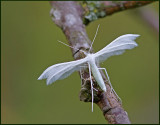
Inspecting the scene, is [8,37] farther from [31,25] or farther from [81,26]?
[81,26]

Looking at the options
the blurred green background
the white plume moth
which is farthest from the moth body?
the blurred green background

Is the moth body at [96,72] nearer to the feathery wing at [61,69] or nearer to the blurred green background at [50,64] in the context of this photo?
the feathery wing at [61,69]

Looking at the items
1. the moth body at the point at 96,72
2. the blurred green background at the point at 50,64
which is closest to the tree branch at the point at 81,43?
the moth body at the point at 96,72

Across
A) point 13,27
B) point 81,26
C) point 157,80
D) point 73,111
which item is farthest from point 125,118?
point 13,27

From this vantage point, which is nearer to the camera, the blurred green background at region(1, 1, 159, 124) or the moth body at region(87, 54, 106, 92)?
the moth body at region(87, 54, 106, 92)

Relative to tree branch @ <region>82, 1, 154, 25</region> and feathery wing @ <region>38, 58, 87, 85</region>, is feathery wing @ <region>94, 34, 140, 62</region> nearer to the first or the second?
feathery wing @ <region>38, 58, 87, 85</region>

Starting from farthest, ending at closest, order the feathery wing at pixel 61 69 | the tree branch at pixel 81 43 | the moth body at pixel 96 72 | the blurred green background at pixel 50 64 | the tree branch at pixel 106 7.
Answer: the blurred green background at pixel 50 64
the tree branch at pixel 106 7
the feathery wing at pixel 61 69
the moth body at pixel 96 72
the tree branch at pixel 81 43
